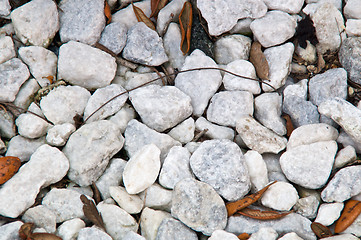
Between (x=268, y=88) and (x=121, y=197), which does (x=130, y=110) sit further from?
(x=268, y=88)

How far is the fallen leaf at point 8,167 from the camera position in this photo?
5.08 feet

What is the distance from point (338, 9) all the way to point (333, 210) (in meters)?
1.14

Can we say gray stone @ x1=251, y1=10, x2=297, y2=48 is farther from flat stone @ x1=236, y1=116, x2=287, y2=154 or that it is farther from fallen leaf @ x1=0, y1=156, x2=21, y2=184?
fallen leaf @ x1=0, y1=156, x2=21, y2=184

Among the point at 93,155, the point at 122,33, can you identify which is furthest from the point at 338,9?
the point at 93,155

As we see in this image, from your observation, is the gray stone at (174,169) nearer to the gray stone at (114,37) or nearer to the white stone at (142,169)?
the white stone at (142,169)

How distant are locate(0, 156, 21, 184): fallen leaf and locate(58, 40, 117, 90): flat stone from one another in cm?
50

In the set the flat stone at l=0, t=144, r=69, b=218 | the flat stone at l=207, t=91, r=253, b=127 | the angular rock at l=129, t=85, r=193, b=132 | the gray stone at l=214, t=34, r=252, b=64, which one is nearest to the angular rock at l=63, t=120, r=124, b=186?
the flat stone at l=0, t=144, r=69, b=218

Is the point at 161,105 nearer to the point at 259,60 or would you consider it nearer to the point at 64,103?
the point at 64,103

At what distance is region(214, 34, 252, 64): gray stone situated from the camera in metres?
1.99

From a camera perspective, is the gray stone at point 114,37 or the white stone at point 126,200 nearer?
the white stone at point 126,200

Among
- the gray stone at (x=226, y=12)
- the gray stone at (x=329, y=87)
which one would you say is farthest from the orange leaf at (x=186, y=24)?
the gray stone at (x=329, y=87)

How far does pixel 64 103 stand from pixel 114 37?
45 centimetres

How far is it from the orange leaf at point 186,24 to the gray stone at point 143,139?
1.65 feet

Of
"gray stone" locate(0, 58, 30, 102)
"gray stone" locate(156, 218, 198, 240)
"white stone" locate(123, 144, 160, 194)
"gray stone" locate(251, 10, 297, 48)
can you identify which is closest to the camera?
"gray stone" locate(156, 218, 198, 240)
